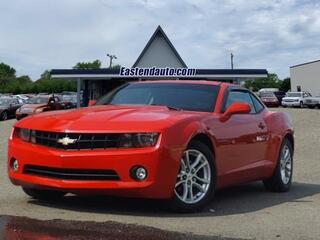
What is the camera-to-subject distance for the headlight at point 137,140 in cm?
605

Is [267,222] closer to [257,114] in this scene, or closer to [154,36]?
[257,114]

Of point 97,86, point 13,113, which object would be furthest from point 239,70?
point 13,113

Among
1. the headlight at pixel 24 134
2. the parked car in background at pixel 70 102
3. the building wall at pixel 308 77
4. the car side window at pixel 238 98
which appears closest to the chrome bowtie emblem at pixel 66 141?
the headlight at pixel 24 134

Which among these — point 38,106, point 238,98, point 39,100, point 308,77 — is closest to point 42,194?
point 238,98

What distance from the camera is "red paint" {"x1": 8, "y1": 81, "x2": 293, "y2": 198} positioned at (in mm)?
6020

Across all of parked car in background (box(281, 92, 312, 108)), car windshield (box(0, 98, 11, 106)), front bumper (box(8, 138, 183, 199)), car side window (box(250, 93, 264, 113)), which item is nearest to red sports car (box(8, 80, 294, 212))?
front bumper (box(8, 138, 183, 199))

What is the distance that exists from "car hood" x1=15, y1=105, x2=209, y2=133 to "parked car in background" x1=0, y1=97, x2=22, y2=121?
1259 inches

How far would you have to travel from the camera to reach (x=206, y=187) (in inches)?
264

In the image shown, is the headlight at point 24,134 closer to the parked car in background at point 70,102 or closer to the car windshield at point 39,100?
the car windshield at point 39,100

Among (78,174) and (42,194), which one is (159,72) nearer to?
(42,194)

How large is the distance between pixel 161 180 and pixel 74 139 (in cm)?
100

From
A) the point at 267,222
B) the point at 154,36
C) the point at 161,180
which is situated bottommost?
the point at 267,222

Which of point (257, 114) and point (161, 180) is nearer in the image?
point (161, 180)

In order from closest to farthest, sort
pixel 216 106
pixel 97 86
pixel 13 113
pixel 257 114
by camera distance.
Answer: pixel 216 106 < pixel 257 114 < pixel 13 113 < pixel 97 86
